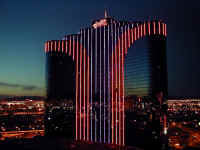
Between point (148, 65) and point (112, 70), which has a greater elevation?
point (148, 65)

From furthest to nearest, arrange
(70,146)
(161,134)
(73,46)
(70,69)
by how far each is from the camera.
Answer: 1. (70,69)
2. (73,46)
3. (161,134)
4. (70,146)

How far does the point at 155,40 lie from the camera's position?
33594 mm

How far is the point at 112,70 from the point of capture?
34906 millimetres

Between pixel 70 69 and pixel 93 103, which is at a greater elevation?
pixel 70 69

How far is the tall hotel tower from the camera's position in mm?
33656

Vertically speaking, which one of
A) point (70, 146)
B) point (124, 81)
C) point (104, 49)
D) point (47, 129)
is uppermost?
point (104, 49)

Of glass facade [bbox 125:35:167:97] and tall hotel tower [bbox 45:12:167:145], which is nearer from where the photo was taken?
tall hotel tower [bbox 45:12:167:145]

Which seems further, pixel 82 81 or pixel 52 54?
pixel 52 54

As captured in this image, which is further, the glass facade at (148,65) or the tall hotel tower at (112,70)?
the glass facade at (148,65)

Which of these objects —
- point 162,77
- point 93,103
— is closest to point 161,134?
point 162,77

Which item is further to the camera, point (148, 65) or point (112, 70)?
point (148, 65)

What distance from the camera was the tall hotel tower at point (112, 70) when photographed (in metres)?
33.7

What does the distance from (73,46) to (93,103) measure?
9.59m

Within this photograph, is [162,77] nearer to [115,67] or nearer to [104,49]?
[115,67]
